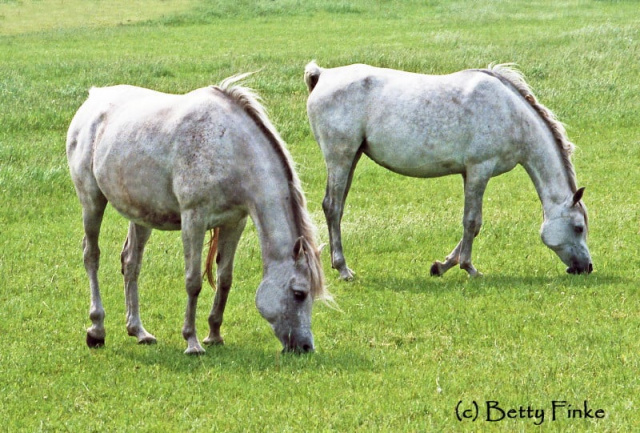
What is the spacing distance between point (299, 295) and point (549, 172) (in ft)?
14.8

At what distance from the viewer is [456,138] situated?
11.5 metres

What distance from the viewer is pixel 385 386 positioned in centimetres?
755

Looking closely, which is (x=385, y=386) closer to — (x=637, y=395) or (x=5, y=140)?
(x=637, y=395)

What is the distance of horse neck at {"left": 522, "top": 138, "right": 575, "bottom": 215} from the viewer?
11422 millimetres

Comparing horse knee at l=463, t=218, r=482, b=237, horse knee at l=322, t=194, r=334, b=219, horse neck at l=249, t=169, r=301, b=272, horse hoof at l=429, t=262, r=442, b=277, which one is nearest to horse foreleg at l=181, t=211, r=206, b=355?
horse neck at l=249, t=169, r=301, b=272

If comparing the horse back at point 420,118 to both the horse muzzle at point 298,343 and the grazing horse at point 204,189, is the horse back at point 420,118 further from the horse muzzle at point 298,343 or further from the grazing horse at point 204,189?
the horse muzzle at point 298,343

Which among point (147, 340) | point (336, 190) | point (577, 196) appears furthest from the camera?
point (336, 190)

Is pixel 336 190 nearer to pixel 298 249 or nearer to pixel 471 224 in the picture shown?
pixel 471 224

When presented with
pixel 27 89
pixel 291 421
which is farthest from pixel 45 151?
pixel 291 421

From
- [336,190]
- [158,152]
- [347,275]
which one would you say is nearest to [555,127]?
[336,190]

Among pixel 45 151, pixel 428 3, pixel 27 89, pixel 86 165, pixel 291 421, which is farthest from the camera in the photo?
pixel 428 3

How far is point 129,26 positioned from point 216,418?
35.1m

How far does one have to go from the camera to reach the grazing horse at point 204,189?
8234mm

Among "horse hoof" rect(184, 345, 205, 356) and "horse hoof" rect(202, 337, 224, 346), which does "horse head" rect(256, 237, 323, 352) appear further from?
"horse hoof" rect(202, 337, 224, 346)
